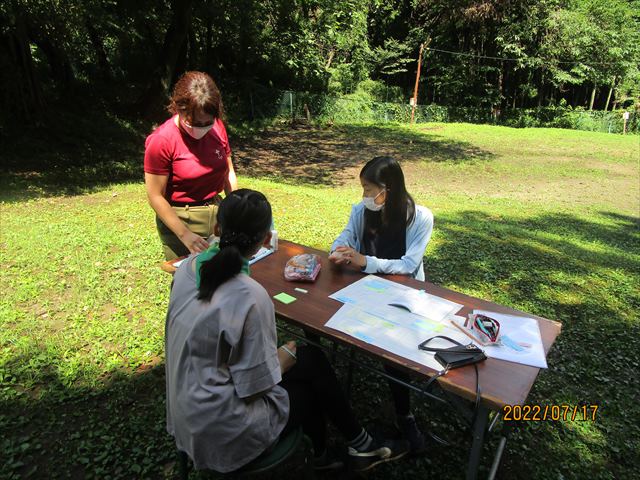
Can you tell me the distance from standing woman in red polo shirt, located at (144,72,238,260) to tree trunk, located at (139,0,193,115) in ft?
35.5

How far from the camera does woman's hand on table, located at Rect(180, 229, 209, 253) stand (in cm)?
240

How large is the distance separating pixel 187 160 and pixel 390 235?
132 centimetres

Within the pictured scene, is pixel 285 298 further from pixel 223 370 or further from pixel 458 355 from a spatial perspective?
pixel 458 355

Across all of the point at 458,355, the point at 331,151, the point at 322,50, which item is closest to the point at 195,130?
the point at 458,355

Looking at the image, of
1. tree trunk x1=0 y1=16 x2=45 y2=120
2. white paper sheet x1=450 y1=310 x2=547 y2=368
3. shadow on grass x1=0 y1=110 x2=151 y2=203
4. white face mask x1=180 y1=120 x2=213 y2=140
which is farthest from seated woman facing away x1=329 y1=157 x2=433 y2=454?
tree trunk x1=0 y1=16 x2=45 y2=120

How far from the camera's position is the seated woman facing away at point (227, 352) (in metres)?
1.41

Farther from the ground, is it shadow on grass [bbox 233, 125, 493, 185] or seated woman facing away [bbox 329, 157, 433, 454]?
seated woman facing away [bbox 329, 157, 433, 454]

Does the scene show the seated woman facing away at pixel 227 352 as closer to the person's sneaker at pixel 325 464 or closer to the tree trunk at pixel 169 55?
the person's sneaker at pixel 325 464

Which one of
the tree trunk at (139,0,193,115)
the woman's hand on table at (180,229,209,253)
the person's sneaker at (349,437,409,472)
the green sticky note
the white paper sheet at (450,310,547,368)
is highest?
the tree trunk at (139,0,193,115)

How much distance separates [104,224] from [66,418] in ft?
12.6

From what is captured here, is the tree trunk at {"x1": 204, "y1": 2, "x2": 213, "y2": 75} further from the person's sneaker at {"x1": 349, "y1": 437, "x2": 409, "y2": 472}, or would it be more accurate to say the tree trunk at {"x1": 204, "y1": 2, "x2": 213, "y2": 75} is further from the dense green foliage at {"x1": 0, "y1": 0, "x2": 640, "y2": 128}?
the person's sneaker at {"x1": 349, "y1": 437, "x2": 409, "y2": 472}

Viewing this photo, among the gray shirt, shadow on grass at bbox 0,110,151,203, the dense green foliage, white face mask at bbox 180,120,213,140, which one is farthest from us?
the dense green foliage

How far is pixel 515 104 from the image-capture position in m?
30.9
